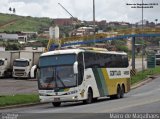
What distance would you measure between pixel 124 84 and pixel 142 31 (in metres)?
41.3

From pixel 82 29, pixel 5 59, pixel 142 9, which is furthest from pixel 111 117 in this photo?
pixel 82 29

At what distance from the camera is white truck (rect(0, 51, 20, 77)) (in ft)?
214

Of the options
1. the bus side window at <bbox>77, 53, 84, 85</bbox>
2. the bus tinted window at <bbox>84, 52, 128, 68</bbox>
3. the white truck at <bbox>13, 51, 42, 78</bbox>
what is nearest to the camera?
the bus side window at <bbox>77, 53, 84, 85</bbox>

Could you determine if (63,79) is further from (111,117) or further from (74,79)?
(111,117)

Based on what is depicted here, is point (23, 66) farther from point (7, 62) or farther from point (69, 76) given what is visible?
point (69, 76)

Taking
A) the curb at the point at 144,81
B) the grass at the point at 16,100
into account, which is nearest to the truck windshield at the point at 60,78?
the grass at the point at 16,100

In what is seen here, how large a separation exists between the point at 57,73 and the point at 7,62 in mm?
35471

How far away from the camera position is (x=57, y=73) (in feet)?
104

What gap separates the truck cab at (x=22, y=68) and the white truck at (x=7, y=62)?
1.38 meters

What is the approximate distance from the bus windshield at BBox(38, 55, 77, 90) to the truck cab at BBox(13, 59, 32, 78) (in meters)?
32.5

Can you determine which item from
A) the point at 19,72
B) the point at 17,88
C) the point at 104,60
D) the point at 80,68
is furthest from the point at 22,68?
the point at 80,68

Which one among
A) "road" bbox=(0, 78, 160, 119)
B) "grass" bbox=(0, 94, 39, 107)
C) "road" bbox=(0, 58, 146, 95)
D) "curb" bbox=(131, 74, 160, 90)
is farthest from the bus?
"curb" bbox=(131, 74, 160, 90)

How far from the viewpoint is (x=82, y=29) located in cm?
13462

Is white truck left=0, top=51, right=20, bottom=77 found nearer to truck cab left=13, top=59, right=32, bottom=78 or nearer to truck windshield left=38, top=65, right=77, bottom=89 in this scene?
truck cab left=13, top=59, right=32, bottom=78
